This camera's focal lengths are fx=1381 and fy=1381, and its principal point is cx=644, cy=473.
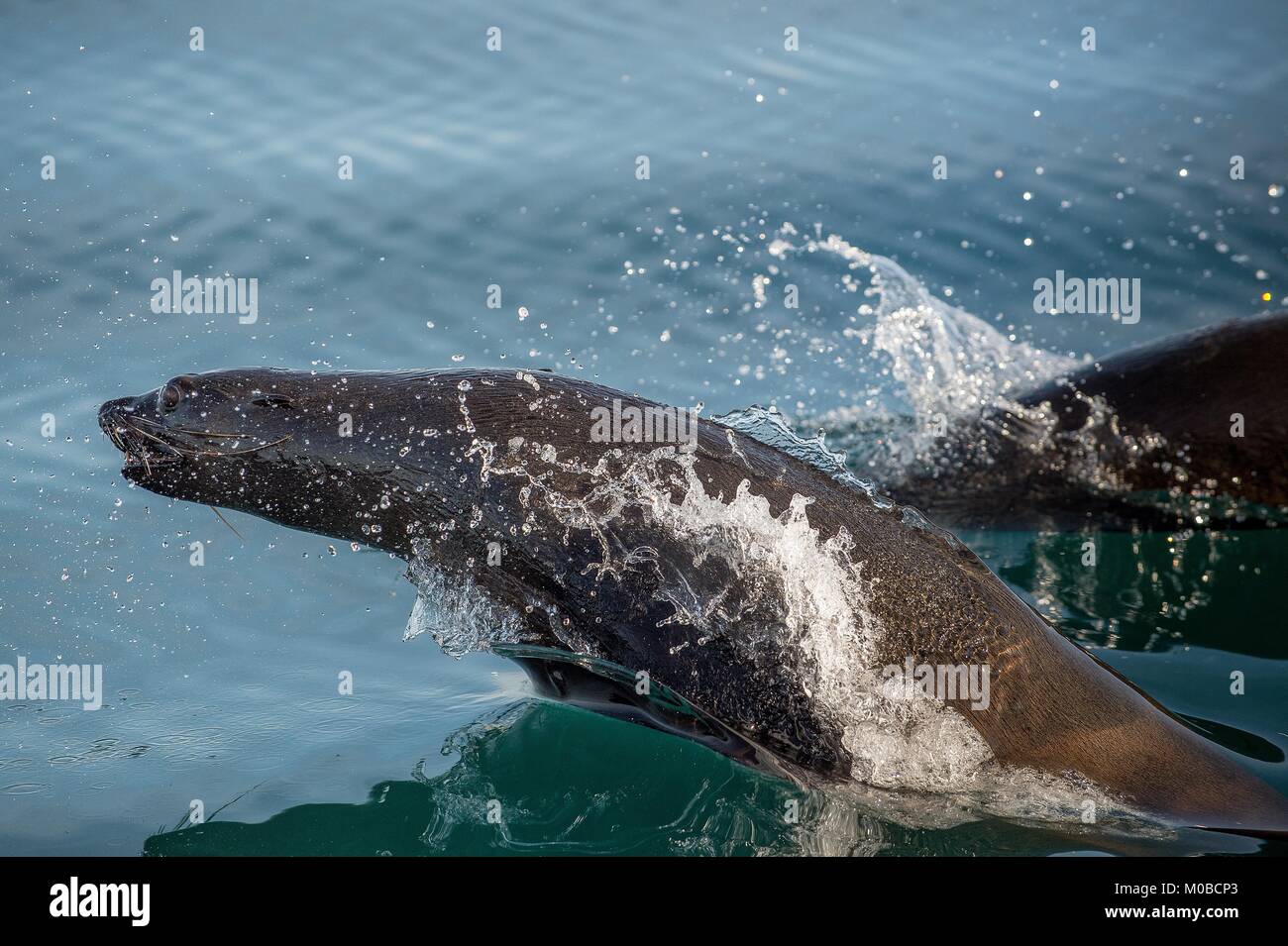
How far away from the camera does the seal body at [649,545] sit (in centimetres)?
496

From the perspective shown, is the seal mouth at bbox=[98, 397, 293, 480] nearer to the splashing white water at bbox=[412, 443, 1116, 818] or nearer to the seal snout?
the seal snout

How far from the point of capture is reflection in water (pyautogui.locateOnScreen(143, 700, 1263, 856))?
16.1ft

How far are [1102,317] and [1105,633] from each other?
5.03 meters

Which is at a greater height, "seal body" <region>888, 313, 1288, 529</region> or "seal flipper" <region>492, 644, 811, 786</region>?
"seal body" <region>888, 313, 1288, 529</region>

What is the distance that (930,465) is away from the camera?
27.8 ft

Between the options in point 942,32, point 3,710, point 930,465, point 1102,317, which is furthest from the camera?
point 942,32

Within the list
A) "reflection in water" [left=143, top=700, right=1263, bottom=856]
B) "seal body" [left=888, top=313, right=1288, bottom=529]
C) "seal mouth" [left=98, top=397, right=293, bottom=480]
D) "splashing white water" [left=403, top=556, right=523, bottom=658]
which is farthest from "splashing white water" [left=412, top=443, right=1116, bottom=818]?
"seal body" [left=888, top=313, right=1288, bottom=529]

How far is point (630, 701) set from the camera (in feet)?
17.7

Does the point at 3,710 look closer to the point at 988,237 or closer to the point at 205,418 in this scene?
the point at 205,418

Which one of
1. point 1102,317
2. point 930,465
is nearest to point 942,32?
point 1102,317

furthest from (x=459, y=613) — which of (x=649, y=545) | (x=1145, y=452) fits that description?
(x=1145, y=452)

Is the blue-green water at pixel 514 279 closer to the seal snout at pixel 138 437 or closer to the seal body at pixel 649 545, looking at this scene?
the seal body at pixel 649 545

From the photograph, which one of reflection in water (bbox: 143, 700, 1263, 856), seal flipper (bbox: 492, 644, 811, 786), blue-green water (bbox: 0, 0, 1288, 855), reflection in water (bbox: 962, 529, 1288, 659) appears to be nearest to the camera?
reflection in water (bbox: 143, 700, 1263, 856)

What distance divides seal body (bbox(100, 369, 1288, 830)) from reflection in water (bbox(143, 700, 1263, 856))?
0.63 ft
